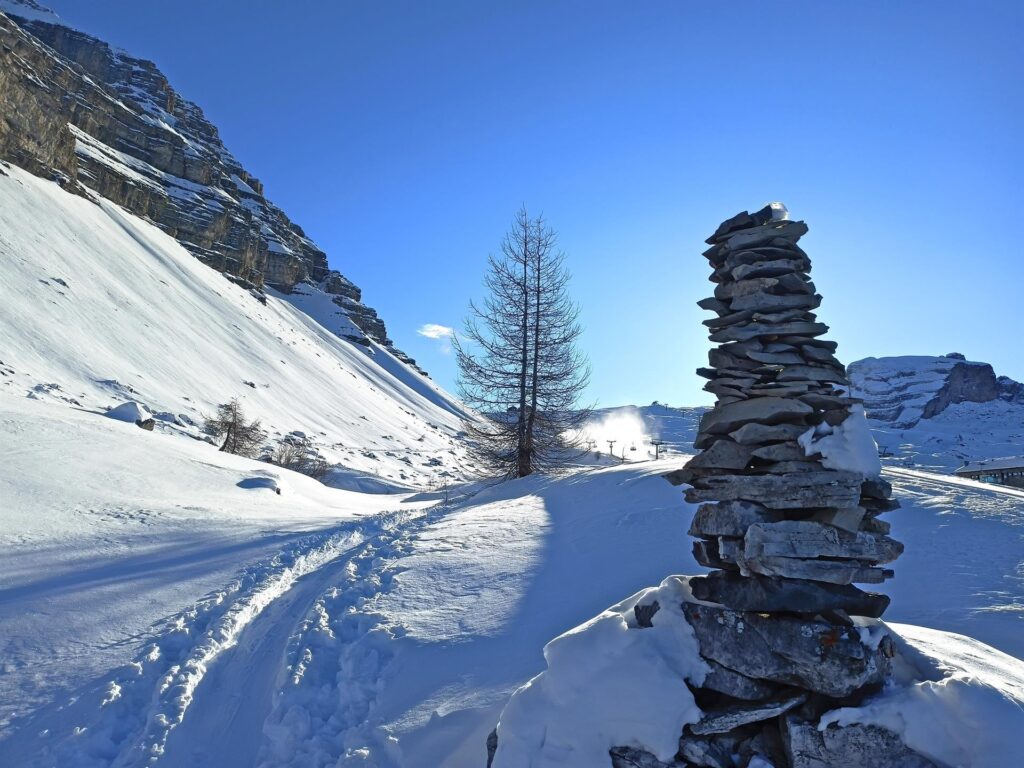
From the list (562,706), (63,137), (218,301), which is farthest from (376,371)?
(562,706)

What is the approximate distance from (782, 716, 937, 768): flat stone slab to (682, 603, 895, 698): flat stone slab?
0.25 m

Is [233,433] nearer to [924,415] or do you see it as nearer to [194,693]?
[194,693]

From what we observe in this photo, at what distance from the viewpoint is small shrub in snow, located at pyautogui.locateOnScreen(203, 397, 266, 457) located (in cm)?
2930

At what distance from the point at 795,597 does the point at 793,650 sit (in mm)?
349

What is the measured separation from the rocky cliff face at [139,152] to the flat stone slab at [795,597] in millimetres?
69412

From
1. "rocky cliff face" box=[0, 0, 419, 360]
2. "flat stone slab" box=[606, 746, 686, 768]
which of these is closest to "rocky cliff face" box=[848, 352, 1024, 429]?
"rocky cliff face" box=[0, 0, 419, 360]

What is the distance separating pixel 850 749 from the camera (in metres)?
3.53

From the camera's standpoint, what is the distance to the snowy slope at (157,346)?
1102 inches

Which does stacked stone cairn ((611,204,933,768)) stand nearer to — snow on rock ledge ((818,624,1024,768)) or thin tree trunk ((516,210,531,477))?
snow on rock ledge ((818,624,1024,768))

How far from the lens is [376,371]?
274 feet

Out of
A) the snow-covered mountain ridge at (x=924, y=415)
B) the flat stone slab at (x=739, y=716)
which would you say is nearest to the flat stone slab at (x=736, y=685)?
the flat stone slab at (x=739, y=716)

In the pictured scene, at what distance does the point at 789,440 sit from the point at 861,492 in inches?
26.3

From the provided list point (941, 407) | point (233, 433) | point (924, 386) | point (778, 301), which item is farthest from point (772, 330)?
point (924, 386)

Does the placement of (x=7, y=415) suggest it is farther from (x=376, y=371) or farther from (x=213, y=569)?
(x=376, y=371)
